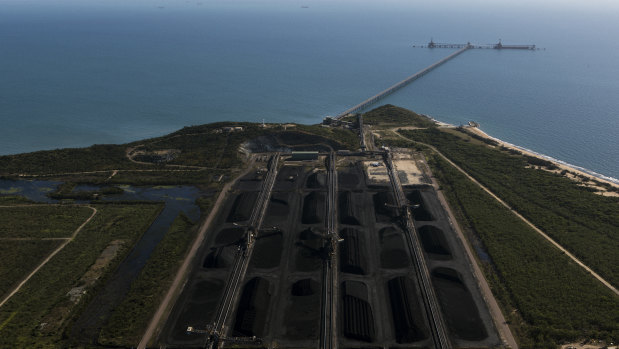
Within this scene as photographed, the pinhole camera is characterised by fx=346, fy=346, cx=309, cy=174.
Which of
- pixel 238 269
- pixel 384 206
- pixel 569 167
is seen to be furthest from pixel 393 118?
pixel 238 269

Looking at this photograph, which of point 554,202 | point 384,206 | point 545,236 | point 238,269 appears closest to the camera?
point 238,269

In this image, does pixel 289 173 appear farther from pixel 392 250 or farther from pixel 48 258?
pixel 48 258

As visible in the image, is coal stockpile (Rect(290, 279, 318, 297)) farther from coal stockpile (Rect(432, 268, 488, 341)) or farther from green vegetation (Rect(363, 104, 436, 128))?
green vegetation (Rect(363, 104, 436, 128))

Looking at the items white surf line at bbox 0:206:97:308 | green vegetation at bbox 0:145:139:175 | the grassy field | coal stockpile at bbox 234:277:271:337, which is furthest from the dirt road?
green vegetation at bbox 0:145:139:175

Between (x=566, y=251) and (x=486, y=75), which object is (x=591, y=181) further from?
(x=486, y=75)

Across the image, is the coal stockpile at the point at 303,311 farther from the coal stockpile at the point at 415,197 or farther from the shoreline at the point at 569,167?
the shoreline at the point at 569,167
